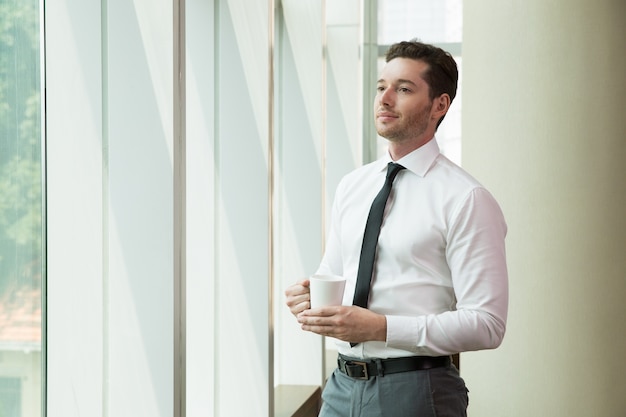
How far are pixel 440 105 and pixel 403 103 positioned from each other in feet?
0.43

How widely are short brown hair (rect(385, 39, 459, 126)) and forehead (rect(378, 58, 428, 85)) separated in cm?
1

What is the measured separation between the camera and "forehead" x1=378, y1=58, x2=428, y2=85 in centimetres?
212

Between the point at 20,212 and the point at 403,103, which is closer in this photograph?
the point at 20,212

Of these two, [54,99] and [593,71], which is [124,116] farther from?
[593,71]

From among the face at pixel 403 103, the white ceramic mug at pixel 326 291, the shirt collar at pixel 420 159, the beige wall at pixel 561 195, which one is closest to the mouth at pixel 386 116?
the face at pixel 403 103

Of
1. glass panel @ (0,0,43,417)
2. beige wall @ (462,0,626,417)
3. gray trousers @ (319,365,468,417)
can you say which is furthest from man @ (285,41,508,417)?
beige wall @ (462,0,626,417)

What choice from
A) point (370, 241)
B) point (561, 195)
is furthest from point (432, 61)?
point (561, 195)

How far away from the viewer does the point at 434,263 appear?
2027 millimetres

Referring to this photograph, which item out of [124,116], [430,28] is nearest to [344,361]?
[124,116]

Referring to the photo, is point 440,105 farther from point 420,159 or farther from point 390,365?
point 390,365

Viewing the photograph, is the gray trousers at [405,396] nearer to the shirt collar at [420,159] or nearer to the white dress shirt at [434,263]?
the white dress shirt at [434,263]

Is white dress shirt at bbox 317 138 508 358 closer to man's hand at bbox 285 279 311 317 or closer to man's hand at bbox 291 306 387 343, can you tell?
man's hand at bbox 291 306 387 343

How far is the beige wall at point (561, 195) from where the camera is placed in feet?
12.9

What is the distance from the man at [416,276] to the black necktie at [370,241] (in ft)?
0.05
